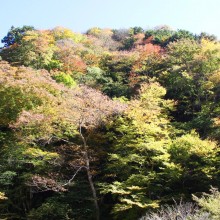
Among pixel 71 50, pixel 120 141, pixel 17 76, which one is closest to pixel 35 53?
pixel 71 50

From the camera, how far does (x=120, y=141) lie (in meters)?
16.0

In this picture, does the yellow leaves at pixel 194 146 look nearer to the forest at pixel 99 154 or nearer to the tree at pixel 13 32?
the forest at pixel 99 154

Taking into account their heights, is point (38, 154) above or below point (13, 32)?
below

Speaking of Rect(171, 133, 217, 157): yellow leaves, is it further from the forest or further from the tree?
the tree

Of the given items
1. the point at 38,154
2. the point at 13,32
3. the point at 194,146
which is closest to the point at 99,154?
the point at 38,154

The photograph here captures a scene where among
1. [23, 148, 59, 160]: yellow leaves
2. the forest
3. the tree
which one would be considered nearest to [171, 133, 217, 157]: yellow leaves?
the forest

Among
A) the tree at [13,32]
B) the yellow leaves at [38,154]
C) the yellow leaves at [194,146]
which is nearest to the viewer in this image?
the yellow leaves at [194,146]

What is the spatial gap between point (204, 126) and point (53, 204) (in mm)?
10182

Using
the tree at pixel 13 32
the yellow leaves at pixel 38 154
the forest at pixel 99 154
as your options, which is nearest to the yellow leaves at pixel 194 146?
the forest at pixel 99 154

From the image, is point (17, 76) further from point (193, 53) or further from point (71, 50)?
point (193, 53)

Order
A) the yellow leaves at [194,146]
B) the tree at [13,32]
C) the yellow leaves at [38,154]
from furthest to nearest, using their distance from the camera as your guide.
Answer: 1. the tree at [13,32]
2. the yellow leaves at [38,154]
3. the yellow leaves at [194,146]

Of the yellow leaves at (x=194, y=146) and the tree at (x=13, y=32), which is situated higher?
the tree at (x=13, y=32)

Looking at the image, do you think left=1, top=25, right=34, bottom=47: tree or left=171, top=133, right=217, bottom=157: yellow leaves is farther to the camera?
left=1, top=25, right=34, bottom=47: tree

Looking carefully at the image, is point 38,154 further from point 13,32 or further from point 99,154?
point 13,32
